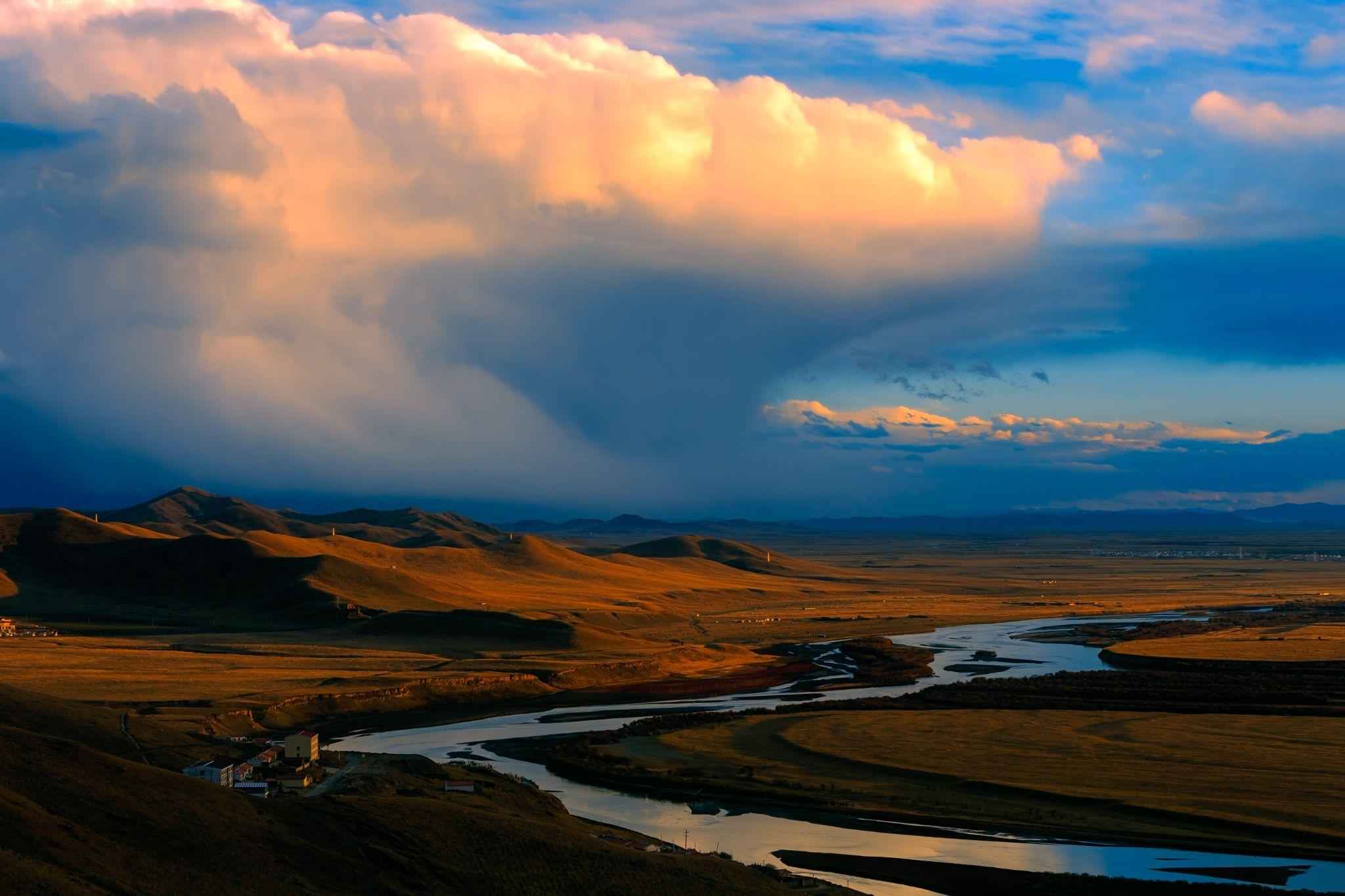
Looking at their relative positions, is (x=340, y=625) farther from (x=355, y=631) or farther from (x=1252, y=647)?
(x=1252, y=647)

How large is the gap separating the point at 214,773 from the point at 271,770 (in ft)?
10.6

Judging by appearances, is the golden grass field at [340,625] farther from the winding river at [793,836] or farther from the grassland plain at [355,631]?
the winding river at [793,836]

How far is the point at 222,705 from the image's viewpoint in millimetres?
86688

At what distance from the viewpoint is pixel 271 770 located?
55.7 m

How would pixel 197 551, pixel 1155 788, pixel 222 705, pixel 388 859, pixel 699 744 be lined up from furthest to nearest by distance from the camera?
1. pixel 197 551
2. pixel 222 705
3. pixel 699 744
4. pixel 1155 788
5. pixel 388 859

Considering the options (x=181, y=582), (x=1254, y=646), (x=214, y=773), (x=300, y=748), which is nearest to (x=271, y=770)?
(x=300, y=748)

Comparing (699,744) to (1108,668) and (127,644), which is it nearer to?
(1108,668)

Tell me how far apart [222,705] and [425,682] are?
16.8 m

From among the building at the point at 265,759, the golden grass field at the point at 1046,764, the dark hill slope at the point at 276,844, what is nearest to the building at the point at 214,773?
the building at the point at 265,759

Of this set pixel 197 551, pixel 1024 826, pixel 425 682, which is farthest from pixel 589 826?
pixel 197 551

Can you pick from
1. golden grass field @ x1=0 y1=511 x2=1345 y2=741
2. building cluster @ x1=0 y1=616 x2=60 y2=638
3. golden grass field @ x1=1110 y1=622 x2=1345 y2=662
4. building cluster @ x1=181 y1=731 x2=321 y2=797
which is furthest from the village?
building cluster @ x1=0 y1=616 x2=60 y2=638

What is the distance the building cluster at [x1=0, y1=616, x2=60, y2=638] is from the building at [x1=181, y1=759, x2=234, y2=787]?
89523 mm

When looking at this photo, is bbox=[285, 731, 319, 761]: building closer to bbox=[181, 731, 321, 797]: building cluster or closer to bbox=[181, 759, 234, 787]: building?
bbox=[181, 731, 321, 797]: building cluster

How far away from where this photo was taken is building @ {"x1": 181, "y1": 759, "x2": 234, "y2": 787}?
52.5 metres
